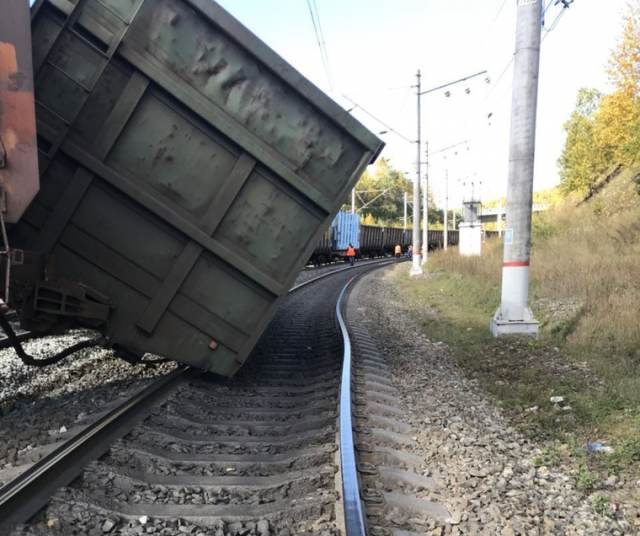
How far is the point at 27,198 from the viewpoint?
383 centimetres

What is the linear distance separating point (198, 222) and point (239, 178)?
0.57m

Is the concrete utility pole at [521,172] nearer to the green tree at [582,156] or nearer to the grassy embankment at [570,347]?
the grassy embankment at [570,347]

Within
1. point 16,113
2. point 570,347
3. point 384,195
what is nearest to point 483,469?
point 16,113

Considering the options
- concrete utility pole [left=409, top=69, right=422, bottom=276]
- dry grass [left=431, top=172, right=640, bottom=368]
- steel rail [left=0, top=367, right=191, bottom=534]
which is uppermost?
concrete utility pole [left=409, top=69, right=422, bottom=276]

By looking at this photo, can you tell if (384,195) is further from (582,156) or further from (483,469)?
(483,469)

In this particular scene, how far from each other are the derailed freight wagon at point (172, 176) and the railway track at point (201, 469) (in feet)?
2.01

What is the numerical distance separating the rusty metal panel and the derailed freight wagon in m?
0.75

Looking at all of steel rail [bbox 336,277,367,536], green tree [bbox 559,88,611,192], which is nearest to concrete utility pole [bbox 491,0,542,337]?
steel rail [bbox 336,277,367,536]

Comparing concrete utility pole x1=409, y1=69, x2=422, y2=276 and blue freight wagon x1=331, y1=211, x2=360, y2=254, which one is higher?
blue freight wagon x1=331, y1=211, x2=360, y2=254

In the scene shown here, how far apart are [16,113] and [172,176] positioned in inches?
57.5

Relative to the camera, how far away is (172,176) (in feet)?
16.1

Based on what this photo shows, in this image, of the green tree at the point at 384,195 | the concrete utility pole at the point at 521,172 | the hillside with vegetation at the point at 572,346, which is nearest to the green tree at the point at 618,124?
the hillside with vegetation at the point at 572,346

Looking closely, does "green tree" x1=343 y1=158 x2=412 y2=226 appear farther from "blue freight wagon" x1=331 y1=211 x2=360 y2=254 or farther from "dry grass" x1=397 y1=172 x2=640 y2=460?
"dry grass" x1=397 y1=172 x2=640 y2=460

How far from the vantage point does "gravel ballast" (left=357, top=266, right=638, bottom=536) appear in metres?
3.09
